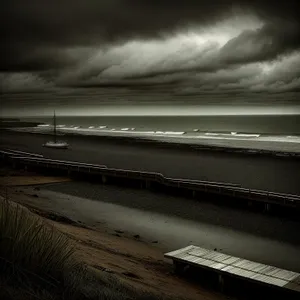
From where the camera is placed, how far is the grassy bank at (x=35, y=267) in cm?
238

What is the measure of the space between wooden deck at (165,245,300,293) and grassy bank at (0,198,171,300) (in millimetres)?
709

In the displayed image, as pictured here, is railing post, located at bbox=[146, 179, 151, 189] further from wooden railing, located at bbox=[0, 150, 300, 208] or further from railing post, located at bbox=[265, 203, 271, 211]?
railing post, located at bbox=[265, 203, 271, 211]

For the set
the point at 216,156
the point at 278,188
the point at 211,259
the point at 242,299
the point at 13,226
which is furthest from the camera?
the point at 216,156

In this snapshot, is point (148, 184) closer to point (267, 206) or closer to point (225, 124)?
point (267, 206)

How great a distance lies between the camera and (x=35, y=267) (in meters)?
2.46

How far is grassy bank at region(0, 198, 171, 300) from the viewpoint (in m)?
2.38

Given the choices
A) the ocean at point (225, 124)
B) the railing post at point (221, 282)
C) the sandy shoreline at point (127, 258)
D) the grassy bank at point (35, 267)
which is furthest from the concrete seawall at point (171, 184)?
the railing post at point (221, 282)

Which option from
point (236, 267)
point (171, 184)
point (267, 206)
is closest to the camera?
point (236, 267)

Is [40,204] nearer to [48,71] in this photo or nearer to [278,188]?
[48,71]

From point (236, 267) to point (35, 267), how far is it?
1.46m

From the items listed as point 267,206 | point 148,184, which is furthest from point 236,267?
point 148,184

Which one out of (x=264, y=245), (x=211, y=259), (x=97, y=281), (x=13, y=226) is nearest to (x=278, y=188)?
(x=264, y=245)

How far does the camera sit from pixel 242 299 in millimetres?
3002

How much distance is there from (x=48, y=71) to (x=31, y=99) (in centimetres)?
35
